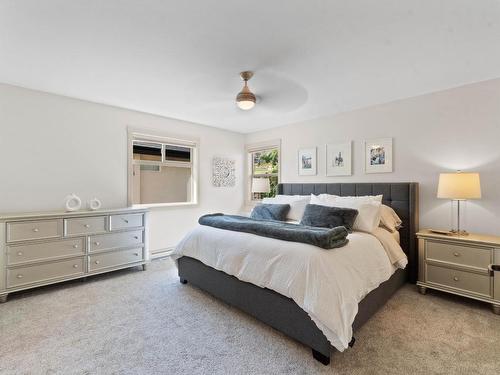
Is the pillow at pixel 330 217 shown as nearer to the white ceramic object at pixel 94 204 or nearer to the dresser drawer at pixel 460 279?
the dresser drawer at pixel 460 279

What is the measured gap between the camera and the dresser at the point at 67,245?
8.64ft

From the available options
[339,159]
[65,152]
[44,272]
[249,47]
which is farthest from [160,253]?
[249,47]

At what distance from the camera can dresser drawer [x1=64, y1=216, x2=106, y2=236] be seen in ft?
9.71

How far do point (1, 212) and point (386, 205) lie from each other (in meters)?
4.71

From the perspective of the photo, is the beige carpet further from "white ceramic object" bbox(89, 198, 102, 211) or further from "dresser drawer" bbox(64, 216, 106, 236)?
"white ceramic object" bbox(89, 198, 102, 211)

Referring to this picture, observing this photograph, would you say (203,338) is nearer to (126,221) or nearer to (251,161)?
(126,221)

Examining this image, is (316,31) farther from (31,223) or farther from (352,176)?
(31,223)

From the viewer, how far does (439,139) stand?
307 cm

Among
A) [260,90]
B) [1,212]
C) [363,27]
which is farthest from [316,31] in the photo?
[1,212]

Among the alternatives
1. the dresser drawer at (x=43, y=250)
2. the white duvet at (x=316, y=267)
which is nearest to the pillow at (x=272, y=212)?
the white duvet at (x=316, y=267)

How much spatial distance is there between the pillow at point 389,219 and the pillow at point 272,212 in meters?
1.20

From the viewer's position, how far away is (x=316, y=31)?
1909mm

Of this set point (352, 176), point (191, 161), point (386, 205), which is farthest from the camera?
point (191, 161)

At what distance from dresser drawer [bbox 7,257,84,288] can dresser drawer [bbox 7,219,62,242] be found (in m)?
0.33
